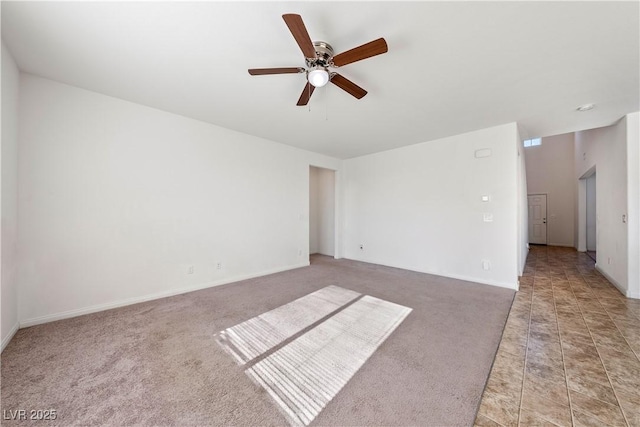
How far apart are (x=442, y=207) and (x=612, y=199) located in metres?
2.51

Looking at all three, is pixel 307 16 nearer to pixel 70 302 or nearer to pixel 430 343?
pixel 430 343

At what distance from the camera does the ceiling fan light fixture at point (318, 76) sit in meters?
1.89

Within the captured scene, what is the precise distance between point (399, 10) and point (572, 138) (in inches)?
376

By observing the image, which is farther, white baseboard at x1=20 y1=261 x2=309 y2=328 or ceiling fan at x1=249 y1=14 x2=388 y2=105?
white baseboard at x1=20 y1=261 x2=309 y2=328

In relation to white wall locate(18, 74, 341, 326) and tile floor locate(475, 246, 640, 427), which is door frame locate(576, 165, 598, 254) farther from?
white wall locate(18, 74, 341, 326)

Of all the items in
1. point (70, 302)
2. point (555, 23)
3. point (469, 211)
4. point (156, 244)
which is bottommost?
point (70, 302)

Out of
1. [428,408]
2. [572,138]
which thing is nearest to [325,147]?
[428,408]

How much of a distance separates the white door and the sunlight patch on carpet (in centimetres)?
857

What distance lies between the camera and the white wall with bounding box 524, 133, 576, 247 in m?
7.43

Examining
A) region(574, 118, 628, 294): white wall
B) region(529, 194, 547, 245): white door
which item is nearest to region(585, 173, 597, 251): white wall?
region(529, 194, 547, 245): white door

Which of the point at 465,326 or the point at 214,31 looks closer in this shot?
the point at 214,31

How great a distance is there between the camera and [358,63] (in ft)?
7.05

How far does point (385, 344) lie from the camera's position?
2.10 meters

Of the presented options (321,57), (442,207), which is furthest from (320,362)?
(442,207)
